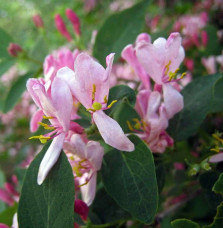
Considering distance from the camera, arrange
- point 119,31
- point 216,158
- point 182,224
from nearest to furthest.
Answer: point 182,224 < point 216,158 < point 119,31

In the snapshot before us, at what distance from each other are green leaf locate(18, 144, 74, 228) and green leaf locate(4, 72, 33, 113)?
0.40 meters

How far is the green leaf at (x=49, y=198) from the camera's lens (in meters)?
0.41

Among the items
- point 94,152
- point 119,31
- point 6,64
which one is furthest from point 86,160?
point 6,64

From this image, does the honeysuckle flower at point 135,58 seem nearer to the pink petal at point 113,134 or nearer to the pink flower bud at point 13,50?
the pink petal at point 113,134

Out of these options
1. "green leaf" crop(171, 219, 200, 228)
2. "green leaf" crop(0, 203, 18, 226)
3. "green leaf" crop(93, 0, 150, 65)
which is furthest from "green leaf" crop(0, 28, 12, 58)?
"green leaf" crop(171, 219, 200, 228)

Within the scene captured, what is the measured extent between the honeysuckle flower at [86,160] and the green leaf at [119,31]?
24 cm

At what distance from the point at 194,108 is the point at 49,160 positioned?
0.29 meters

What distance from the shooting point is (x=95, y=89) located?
44 cm

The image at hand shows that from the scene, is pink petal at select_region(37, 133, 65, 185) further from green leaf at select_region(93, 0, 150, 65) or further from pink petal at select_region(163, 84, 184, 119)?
green leaf at select_region(93, 0, 150, 65)

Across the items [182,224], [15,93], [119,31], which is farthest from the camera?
[15,93]

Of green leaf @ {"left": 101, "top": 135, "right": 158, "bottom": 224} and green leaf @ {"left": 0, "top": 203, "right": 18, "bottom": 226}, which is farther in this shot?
green leaf @ {"left": 0, "top": 203, "right": 18, "bottom": 226}

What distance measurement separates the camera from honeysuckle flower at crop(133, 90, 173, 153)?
0.51m

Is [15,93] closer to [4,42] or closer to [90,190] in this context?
[4,42]

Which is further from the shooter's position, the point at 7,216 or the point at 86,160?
the point at 7,216
